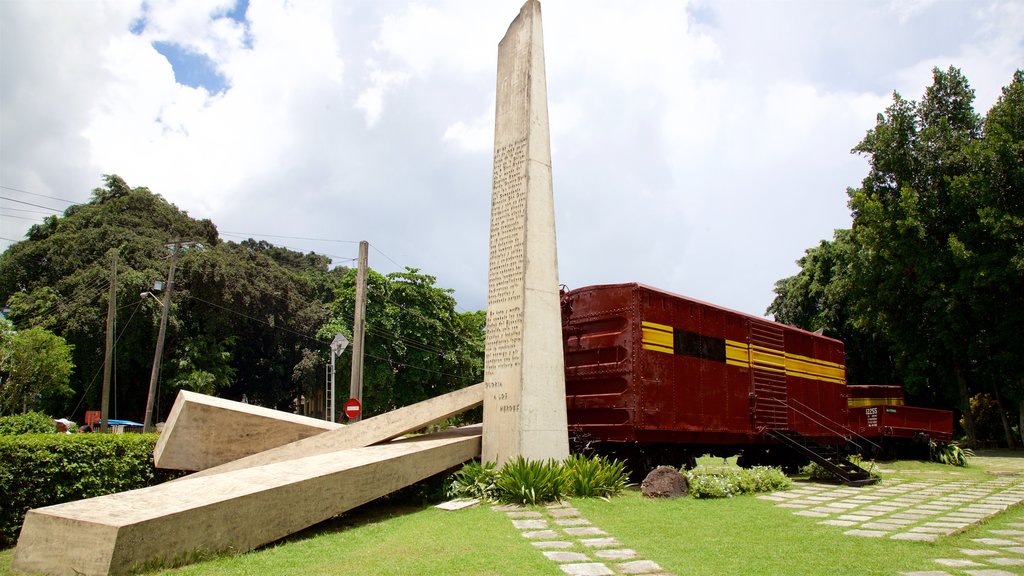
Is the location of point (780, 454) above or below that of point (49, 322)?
below

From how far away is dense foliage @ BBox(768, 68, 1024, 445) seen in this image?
69.8 feet

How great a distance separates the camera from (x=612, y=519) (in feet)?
24.3

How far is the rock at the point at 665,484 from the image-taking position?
9055mm

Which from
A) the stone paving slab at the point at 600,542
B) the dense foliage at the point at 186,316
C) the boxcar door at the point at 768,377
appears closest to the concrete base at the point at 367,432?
the stone paving slab at the point at 600,542

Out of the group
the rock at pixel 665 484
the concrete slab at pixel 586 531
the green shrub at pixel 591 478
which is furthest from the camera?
the rock at pixel 665 484

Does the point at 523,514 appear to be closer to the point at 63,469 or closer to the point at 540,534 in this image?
the point at 540,534

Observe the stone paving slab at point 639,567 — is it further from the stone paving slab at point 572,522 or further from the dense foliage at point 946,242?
the dense foliage at point 946,242

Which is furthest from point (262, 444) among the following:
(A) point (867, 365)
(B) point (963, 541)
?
(A) point (867, 365)

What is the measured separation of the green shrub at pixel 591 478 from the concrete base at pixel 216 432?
3.74m

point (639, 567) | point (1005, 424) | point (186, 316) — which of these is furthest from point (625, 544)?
point (186, 316)

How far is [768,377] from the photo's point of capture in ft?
42.4

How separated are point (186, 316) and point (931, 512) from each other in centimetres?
3095

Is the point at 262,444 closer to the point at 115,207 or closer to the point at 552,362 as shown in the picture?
the point at 552,362

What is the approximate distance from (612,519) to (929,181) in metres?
22.3
